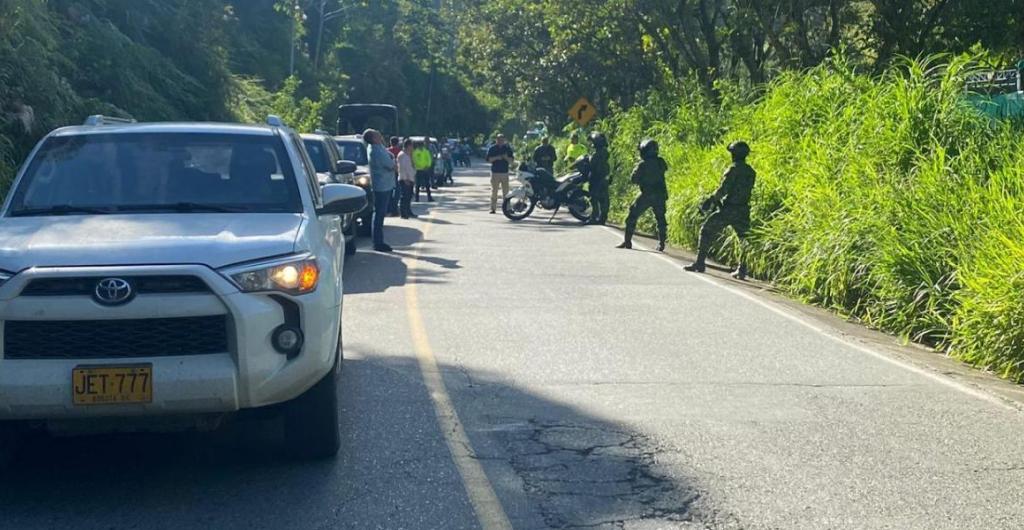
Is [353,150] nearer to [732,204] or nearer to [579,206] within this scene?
[579,206]

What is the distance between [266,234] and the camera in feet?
21.2

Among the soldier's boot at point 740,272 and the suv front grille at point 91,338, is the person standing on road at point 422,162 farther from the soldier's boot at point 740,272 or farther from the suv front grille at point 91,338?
the suv front grille at point 91,338

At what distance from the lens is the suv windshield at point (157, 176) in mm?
7156

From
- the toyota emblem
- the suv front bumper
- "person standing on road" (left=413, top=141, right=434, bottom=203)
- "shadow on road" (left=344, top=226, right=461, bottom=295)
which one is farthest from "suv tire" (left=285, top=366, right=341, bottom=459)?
"person standing on road" (left=413, top=141, right=434, bottom=203)

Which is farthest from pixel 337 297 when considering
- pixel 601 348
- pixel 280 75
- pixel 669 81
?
pixel 280 75

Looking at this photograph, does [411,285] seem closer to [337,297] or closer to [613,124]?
[337,297]

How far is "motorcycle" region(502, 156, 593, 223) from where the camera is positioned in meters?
26.6

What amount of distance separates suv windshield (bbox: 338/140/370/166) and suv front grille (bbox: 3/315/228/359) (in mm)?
18590

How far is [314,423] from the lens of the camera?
21.4 feet

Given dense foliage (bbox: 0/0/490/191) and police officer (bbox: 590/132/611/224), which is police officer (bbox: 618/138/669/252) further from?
dense foliage (bbox: 0/0/490/191)

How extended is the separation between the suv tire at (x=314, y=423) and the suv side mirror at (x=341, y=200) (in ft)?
4.25

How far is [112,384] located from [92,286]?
46cm

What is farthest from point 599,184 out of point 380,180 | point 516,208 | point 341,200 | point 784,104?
point 341,200

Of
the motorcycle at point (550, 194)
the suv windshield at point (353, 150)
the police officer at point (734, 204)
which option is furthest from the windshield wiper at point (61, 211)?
the motorcycle at point (550, 194)
